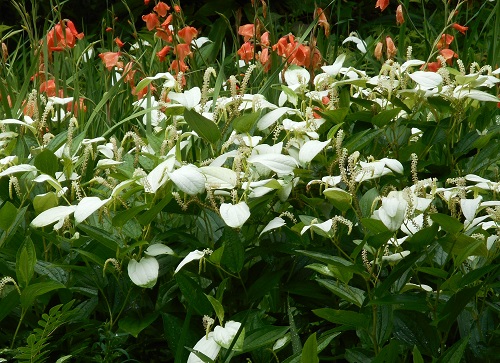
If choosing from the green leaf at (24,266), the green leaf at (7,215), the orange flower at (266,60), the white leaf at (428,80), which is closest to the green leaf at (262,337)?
the green leaf at (24,266)

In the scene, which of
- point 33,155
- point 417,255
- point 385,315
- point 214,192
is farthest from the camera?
point 33,155

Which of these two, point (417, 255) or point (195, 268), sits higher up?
point (417, 255)

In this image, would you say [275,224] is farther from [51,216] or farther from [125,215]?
[51,216]

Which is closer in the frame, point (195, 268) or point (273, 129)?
point (195, 268)

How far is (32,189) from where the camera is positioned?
192 cm

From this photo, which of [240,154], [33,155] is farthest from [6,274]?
[240,154]

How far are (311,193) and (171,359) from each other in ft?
1.54

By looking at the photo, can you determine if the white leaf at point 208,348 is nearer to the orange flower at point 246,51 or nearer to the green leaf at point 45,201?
the green leaf at point 45,201

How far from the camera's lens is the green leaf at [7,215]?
171 centimetres

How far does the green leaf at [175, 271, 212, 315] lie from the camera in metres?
1.59

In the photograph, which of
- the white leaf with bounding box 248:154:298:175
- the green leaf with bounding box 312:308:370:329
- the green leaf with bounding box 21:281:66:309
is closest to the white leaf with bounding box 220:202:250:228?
the white leaf with bounding box 248:154:298:175

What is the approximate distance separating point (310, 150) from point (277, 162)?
10 centimetres

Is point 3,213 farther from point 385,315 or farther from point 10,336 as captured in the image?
point 385,315

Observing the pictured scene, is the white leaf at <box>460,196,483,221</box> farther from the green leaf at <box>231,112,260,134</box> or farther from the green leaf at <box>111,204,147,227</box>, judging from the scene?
the green leaf at <box>111,204,147,227</box>
